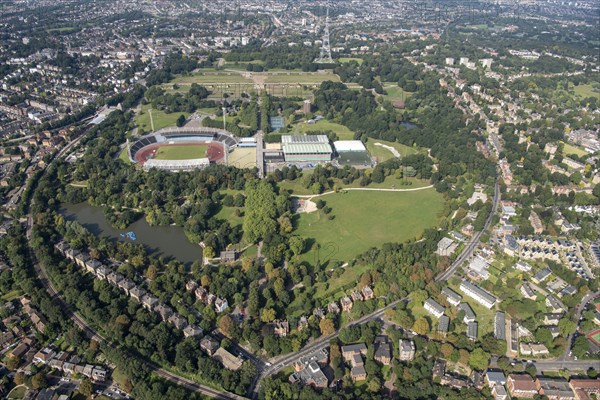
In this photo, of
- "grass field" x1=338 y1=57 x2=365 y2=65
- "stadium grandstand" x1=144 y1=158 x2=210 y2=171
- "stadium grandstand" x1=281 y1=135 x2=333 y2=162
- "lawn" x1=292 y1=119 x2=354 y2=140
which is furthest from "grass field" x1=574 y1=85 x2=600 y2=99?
"stadium grandstand" x1=144 y1=158 x2=210 y2=171

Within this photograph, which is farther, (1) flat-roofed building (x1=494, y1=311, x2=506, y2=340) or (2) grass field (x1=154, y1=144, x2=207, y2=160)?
(2) grass field (x1=154, y1=144, x2=207, y2=160)

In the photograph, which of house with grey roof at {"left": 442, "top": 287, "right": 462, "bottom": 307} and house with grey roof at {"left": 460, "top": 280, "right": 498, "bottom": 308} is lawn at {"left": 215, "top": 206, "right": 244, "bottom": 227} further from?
house with grey roof at {"left": 460, "top": 280, "right": 498, "bottom": 308}

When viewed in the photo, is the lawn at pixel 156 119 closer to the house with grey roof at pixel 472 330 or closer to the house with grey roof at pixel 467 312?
the house with grey roof at pixel 467 312

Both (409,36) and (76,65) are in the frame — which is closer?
(76,65)

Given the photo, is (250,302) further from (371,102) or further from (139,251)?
(371,102)

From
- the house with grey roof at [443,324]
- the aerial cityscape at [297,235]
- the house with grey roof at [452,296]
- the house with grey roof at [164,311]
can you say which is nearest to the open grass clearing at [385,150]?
the aerial cityscape at [297,235]

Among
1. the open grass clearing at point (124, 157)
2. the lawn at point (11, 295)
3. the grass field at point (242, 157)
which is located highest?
the open grass clearing at point (124, 157)

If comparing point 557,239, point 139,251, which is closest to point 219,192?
point 139,251
